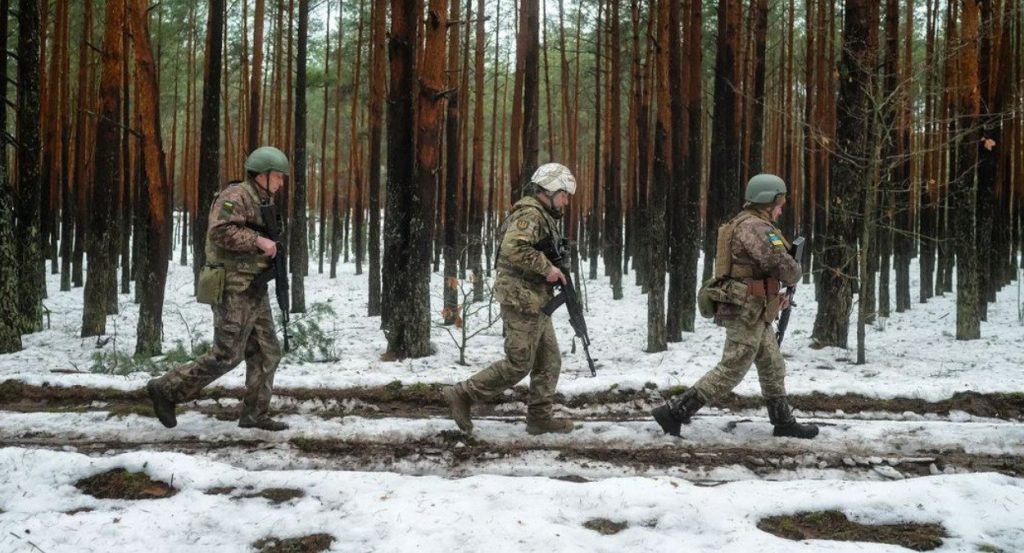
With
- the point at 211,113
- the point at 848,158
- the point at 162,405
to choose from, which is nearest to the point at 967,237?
the point at 848,158

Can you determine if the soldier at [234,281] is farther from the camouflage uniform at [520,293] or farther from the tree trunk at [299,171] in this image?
the tree trunk at [299,171]

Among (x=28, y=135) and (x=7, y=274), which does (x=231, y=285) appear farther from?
(x=28, y=135)

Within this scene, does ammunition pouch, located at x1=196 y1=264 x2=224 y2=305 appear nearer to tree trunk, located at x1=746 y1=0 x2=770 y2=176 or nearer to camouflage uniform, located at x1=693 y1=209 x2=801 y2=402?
camouflage uniform, located at x1=693 y1=209 x2=801 y2=402

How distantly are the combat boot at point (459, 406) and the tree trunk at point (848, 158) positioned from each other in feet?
21.0

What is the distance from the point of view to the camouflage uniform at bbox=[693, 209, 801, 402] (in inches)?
201

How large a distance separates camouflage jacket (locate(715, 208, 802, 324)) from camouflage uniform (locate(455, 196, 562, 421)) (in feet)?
4.37

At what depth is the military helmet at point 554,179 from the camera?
517cm

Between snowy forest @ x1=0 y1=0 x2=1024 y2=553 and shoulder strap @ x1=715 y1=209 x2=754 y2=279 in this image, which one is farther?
shoulder strap @ x1=715 y1=209 x2=754 y2=279

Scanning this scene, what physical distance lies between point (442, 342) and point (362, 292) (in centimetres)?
1056

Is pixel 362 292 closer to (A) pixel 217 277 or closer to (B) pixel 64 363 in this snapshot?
(B) pixel 64 363

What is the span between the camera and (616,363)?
32.6 feet

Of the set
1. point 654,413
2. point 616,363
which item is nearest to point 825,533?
point 654,413

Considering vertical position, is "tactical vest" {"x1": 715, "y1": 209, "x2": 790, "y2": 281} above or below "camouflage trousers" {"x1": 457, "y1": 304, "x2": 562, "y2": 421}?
above

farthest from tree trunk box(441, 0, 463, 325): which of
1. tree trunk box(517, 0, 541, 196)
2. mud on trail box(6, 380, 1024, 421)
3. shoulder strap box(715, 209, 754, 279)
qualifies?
shoulder strap box(715, 209, 754, 279)
